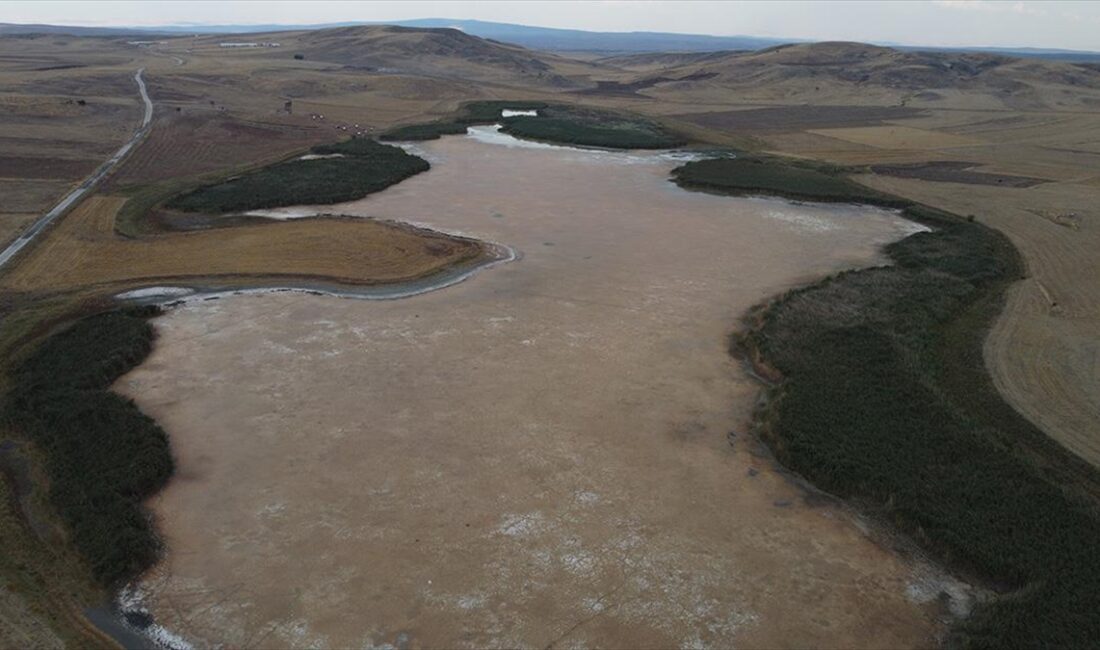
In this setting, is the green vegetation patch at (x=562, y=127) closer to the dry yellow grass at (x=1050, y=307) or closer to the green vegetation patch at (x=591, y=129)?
the green vegetation patch at (x=591, y=129)

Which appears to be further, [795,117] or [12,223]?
[795,117]

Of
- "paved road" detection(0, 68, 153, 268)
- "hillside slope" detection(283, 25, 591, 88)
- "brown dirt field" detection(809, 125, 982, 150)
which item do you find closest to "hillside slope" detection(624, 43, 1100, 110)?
"brown dirt field" detection(809, 125, 982, 150)

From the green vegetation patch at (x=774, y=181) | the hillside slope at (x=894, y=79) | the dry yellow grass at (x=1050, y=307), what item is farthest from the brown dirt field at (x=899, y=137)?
the hillside slope at (x=894, y=79)

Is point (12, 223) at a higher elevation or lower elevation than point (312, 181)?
lower

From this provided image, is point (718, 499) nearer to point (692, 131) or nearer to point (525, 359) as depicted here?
point (525, 359)

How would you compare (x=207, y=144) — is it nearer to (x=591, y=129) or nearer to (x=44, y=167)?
(x=44, y=167)

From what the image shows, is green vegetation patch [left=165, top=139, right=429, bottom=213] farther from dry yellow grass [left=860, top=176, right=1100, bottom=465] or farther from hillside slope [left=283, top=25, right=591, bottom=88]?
hillside slope [left=283, top=25, right=591, bottom=88]

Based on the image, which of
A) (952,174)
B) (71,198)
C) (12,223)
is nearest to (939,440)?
(12,223)
